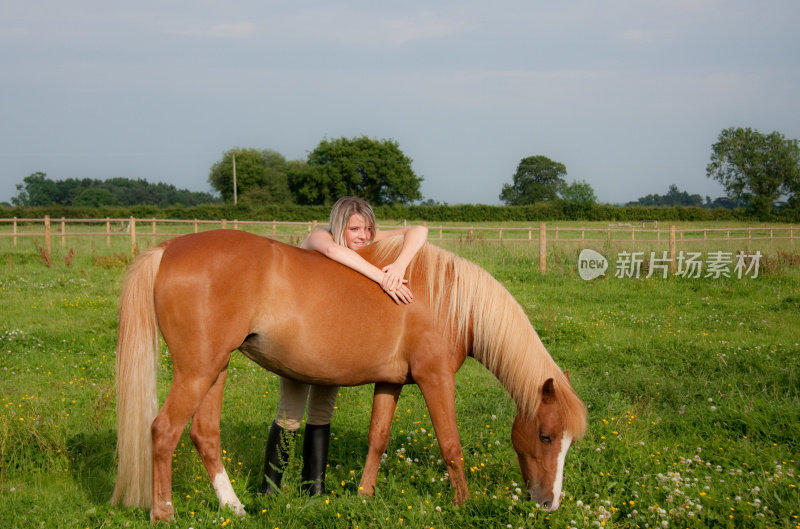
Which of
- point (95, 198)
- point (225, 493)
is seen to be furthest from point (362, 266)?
point (95, 198)

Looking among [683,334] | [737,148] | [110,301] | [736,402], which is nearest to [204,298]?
[736,402]

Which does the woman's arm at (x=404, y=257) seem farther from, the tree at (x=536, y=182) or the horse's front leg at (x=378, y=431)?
the tree at (x=536, y=182)

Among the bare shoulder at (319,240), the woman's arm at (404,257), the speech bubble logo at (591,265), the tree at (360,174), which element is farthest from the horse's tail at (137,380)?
the tree at (360,174)

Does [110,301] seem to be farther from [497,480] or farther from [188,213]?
[188,213]

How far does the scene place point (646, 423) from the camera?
14.4 ft

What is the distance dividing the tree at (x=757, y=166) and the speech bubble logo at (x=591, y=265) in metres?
39.1

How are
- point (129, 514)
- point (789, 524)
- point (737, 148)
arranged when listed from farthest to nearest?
point (737, 148), point (129, 514), point (789, 524)

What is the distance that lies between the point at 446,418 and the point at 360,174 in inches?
1952

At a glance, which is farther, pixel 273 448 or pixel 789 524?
pixel 273 448

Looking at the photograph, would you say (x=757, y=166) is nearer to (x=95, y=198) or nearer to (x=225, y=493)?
(x=225, y=493)

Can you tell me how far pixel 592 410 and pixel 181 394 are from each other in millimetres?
3434

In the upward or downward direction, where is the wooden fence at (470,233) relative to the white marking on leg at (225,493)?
upward

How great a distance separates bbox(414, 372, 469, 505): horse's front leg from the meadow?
0.46 ft

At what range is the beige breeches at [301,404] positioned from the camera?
11.8ft
